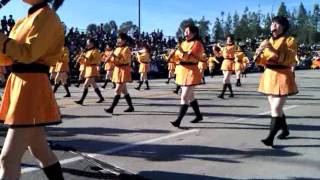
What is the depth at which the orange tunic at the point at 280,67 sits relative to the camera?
8.51 metres

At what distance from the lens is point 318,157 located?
788cm

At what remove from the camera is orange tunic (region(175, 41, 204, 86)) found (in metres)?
10.5

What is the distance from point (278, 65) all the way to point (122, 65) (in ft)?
17.6

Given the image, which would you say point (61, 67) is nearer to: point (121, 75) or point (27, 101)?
point (121, 75)

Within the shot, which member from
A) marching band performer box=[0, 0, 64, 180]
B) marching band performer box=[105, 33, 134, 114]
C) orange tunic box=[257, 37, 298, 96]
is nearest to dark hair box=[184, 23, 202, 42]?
orange tunic box=[257, 37, 298, 96]

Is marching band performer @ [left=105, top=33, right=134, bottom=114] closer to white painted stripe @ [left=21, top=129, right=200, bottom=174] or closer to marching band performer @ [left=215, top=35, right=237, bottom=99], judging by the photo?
white painted stripe @ [left=21, top=129, right=200, bottom=174]

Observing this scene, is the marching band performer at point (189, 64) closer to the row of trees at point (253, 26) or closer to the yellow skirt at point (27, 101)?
the yellow skirt at point (27, 101)

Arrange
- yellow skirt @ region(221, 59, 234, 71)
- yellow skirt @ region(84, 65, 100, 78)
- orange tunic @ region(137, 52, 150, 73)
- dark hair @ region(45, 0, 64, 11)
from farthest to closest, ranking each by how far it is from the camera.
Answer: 1. orange tunic @ region(137, 52, 150, 73)
2. yellow skirt @ region(221, 59, 234, 71)
3. yellow skirt @ region(84, 65, 100, 78)
4. dark hair @ region(45, 0, 64, 11)

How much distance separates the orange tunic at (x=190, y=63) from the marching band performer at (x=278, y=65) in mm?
1955

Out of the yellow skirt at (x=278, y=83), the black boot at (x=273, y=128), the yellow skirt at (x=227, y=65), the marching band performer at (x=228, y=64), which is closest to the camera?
the black boot at (x=273, y=128)

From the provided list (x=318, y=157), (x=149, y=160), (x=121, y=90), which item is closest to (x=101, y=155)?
(x=149, y=160)

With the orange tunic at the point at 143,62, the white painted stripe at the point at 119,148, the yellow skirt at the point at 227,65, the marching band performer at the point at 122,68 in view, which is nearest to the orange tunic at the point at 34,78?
the white painted stripe at the point at 119,148

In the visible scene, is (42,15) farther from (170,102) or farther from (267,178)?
(170,102)

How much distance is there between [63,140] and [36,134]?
4375 millimetres
